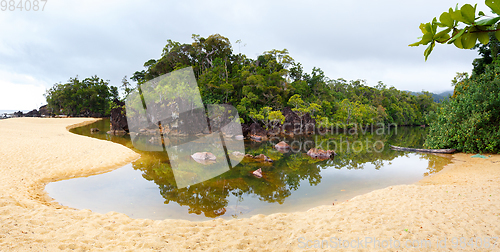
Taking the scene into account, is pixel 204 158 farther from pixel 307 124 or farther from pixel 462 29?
pixel 307 124

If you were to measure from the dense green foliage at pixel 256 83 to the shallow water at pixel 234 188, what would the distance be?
1615cm

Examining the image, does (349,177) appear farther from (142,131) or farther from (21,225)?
(142,131)


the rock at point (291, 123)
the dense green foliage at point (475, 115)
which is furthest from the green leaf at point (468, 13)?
the rock at point (291, 123)

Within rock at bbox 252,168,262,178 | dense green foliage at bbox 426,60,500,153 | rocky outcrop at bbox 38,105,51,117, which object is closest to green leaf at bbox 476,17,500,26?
rock at bbox 252,168,262,178

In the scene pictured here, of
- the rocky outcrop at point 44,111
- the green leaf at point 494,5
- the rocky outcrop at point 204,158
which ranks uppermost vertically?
the rocky outcrop at point 44,111

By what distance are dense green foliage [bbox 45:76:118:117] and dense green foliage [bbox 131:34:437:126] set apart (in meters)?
24.4

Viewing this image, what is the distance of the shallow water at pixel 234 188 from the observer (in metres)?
6.77

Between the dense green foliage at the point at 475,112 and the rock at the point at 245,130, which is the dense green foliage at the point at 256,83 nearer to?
the rock at the point at 245,130

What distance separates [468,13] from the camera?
1.47 metres

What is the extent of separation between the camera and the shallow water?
22.2 ft

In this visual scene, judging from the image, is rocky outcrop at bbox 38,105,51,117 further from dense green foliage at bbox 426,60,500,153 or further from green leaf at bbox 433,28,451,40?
dense green foliage at bbox 426,60,500,153

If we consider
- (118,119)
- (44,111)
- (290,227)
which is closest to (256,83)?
(118,119)

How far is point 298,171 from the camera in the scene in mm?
11789

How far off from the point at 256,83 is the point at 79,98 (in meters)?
54.7
